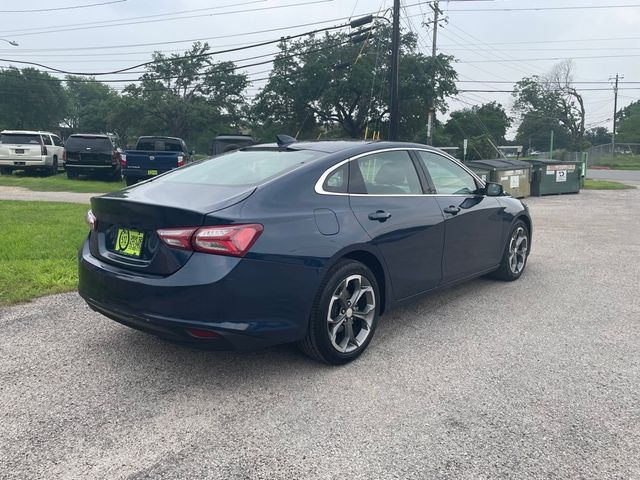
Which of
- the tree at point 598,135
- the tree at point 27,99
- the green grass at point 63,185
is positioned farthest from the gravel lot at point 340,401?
the tree at point 598,135

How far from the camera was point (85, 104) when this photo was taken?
9412cm

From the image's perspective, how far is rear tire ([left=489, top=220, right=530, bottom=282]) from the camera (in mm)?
5836

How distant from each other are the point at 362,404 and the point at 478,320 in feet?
6.31

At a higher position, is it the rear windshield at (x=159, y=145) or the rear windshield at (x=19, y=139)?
the rear windshield at (x=19, y=139)

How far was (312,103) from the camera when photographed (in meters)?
41.4

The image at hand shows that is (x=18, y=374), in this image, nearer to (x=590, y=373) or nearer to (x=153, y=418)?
(x=153, y=418)

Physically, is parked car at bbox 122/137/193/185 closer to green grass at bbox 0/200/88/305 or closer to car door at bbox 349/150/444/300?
green grass at bbox 0/200/88/305

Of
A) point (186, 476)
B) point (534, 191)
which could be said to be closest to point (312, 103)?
point (534, 191)

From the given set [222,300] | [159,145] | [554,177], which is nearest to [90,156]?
[159,145]

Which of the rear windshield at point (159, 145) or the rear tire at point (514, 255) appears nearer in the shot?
the rear tire at point (514, 255)

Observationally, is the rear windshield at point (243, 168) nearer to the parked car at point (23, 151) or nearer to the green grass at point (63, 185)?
the green grass at point (63, 185)

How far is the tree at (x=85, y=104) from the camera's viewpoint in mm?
79025

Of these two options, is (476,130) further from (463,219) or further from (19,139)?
(463,219)

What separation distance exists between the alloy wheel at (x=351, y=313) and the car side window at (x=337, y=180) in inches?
24.1
